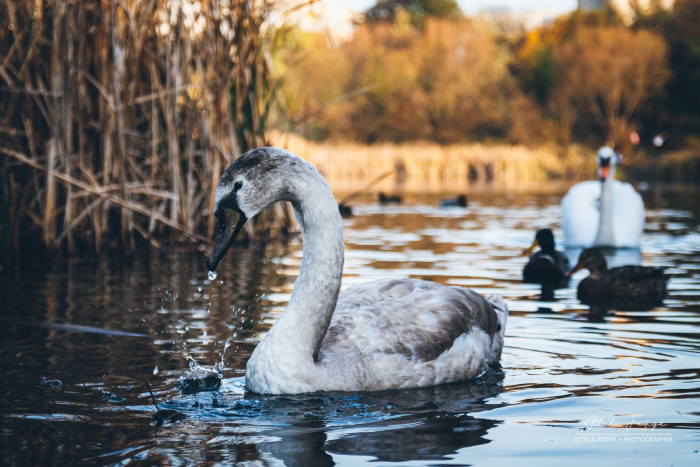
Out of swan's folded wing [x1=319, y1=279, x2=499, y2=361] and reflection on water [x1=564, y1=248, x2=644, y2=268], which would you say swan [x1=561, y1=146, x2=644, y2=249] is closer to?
reflection on water [x1=564, y1=248, x2=644, y2=268]

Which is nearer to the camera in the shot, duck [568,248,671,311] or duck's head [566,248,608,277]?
duck [568,248,671,311]

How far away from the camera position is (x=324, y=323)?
4781mm

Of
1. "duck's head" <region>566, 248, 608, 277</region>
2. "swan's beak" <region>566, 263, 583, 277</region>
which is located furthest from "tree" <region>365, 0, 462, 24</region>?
"duck's head" <region>566, 248, 608, 277</region>

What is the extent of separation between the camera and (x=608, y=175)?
1301cm

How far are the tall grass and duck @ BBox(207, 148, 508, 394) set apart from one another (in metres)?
3.59

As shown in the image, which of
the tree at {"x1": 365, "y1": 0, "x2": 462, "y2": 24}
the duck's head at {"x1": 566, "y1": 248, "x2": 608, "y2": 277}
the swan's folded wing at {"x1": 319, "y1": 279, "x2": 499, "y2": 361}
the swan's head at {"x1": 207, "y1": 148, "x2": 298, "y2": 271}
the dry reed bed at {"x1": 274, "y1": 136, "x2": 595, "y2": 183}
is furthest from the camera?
the tree at {"x1": 365, "y1": 0, "x2": 462, "y2": 24}

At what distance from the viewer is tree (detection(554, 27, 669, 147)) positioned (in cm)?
4784

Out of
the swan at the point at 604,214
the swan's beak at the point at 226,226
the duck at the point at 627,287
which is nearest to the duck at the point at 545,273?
the duck at the point at 627,287

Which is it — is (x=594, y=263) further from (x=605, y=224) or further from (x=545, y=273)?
(x=605, y=224)

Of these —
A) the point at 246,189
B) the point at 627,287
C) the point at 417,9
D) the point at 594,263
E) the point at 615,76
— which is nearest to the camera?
the point at 246,189

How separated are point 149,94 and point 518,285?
4.67 metres

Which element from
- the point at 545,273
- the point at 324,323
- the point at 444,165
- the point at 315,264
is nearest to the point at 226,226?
the point at 315,264

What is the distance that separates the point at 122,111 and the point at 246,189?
5.51 metres

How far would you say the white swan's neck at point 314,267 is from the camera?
4695 mm
